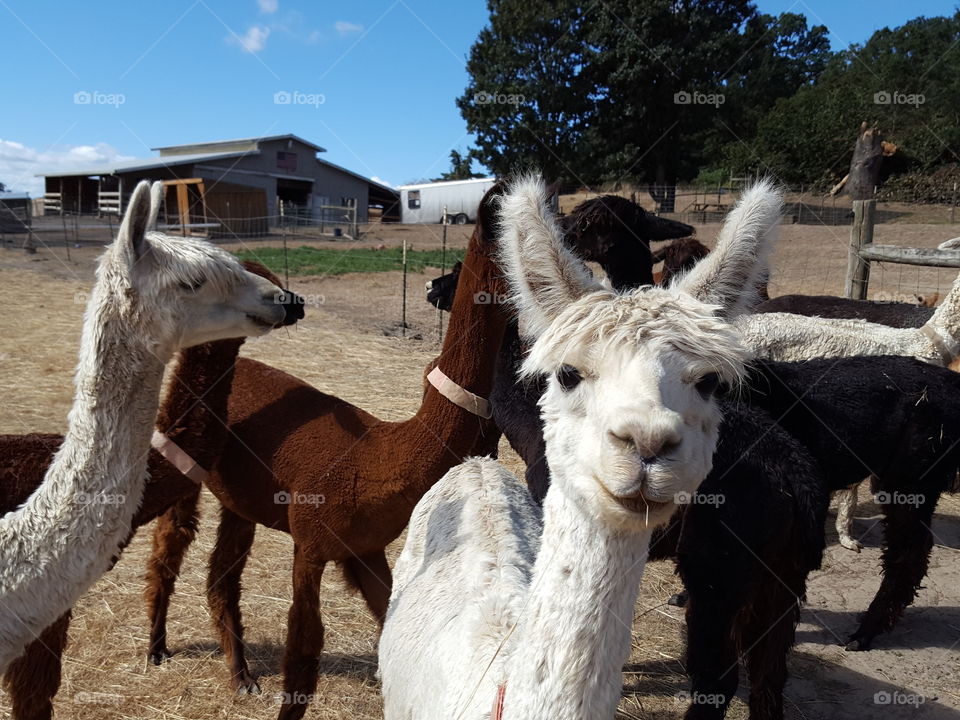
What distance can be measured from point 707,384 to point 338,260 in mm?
21247

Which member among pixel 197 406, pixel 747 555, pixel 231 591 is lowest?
pixel 231 591

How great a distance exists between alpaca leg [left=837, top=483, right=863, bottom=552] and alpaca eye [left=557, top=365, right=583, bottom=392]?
183 inches

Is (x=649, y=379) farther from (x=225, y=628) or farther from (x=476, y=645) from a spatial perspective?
(x=225, y=628)

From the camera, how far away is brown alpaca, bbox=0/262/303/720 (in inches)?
102

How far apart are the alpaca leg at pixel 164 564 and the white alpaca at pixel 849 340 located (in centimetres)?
411

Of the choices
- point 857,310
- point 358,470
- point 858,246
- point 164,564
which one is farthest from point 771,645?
point 858,246

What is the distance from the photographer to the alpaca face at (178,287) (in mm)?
2359

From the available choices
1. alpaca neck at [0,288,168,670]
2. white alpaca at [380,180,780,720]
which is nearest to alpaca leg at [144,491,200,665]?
alpaca neck at [0,288,168,670]

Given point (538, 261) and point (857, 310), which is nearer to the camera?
point (538, 261)

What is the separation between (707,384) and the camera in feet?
5.34

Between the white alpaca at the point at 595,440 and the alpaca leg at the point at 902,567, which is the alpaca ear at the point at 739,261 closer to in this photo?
the white alpaca at the point at 595,440

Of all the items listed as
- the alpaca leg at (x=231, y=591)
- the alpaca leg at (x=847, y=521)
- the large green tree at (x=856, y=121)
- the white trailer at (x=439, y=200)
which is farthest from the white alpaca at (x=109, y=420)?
the white trailer at (x=439, y=200)

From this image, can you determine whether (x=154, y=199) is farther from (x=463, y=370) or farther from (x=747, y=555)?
(x=747, y=555)

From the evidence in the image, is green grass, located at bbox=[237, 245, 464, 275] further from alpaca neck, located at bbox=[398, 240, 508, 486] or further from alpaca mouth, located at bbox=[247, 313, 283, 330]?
alpaca mouth, located at bbox=[247, 313, 283, 330]
